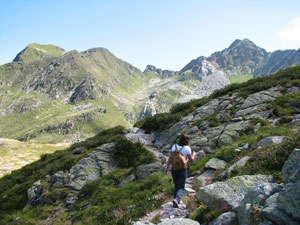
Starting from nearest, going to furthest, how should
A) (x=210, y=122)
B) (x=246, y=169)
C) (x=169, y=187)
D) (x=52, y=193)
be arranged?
1. (x=246, y=169)
2. (x=169, y=187)
3. (x=52, y=193)
4. (x=210, y=122)

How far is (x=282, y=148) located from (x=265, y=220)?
17.2 ft

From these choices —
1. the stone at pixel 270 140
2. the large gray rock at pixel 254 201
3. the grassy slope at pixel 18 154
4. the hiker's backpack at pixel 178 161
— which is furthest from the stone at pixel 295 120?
the grassy slope at pixel 18 154

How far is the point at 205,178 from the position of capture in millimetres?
11180

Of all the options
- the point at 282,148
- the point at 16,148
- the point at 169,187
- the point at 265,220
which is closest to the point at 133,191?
the point at 169,187

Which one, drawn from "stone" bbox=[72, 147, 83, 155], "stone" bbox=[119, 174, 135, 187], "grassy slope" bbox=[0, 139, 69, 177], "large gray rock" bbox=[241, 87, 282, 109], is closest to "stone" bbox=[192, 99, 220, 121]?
"large gray rock" bbox=[241, 87, 282, 109]

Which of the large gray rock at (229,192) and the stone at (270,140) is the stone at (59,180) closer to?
the large gray rock at (229,192)

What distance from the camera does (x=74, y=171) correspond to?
62.6 ft

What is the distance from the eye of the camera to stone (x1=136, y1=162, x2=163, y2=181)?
15562mm

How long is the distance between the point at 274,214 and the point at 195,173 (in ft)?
27.6

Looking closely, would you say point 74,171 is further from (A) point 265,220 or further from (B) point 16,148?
(B) point 16,148

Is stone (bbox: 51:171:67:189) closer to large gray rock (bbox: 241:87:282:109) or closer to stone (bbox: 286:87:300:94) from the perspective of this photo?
large gray rock (bbox: 241:87:282:109)

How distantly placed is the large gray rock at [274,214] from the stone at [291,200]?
10cm

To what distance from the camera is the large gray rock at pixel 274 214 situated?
4.22 meters

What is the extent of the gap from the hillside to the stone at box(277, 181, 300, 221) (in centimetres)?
2
